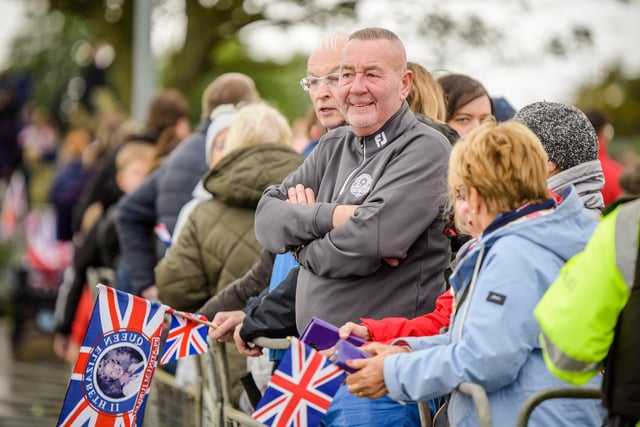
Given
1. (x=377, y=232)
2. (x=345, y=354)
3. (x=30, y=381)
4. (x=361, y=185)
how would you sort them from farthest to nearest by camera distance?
(x=30, y=381) < (x=361, y=185) < (x=377, y=232) < (x=345, y=354)

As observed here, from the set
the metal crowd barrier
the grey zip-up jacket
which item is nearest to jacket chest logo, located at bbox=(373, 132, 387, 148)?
the grey zip-up jacket

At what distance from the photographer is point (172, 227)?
7305 millimetres

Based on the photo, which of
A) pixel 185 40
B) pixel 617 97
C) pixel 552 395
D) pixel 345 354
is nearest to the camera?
pixel 552 395

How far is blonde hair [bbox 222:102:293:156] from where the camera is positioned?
590 centimetres

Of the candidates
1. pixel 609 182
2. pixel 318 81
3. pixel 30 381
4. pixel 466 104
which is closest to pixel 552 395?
pixel 318 81

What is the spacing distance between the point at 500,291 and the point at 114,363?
1.76m

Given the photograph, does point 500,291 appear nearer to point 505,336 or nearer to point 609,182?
point 505,336

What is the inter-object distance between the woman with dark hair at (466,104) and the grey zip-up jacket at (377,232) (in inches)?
57.5

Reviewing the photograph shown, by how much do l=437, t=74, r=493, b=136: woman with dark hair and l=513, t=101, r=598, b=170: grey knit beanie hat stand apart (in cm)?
135

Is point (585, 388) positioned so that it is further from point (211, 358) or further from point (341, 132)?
point (211, 358)

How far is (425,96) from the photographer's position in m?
5.17

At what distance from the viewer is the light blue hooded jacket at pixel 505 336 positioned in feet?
11.0

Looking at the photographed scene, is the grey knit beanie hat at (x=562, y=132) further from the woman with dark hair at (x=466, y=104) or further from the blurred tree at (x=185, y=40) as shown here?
the blurred tree at (x=185, y=40)

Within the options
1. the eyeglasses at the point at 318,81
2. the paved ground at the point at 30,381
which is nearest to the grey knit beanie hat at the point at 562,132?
the eyeglasses at the point at 318,81
